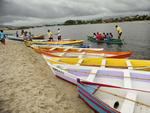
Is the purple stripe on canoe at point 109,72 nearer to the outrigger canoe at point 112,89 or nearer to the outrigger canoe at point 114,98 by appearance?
the outrigger canoe at point 112,89

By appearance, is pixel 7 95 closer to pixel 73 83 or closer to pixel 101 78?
pixel 73 83

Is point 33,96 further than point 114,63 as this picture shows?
No

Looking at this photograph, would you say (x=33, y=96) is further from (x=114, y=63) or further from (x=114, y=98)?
(x=114, y=63)

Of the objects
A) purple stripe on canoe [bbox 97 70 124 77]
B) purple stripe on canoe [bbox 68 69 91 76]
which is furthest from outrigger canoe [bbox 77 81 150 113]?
purple stripe on canoe [bbox 68 69 91 76]

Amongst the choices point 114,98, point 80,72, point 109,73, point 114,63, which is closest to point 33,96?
point 80,72

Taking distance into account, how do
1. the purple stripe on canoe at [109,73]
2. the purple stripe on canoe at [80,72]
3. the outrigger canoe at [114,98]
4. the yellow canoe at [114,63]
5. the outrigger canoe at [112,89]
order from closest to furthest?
the outrigger canoe at [114,98], the outrigger canoe at [112,89], the purple stripe on canoe at [109,73], the purple stripe on canoe at [80,72], the yellow canoe at [114,63]

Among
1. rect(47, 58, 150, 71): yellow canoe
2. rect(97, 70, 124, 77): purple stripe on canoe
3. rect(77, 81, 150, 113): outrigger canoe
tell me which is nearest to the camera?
rect(77, 81, 150, 113): outrigger canoe

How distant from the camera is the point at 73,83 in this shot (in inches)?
318

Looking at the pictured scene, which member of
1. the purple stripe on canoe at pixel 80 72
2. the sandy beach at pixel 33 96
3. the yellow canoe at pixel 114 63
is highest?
the yellow canoe at pixel 114 63

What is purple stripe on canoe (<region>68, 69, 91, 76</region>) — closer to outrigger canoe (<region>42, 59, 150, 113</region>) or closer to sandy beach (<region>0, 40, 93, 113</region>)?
outrigger canoe (<region>42, 59, 150, 113</region>)

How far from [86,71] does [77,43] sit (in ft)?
44.2

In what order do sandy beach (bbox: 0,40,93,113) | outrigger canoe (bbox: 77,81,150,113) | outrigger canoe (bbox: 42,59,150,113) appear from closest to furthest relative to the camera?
outrigger canoe (bbox: 77,81,150,113), outrigger canoe (bbox: 42,59,150,113), sandy beach (bbox: 0,40,93,113)

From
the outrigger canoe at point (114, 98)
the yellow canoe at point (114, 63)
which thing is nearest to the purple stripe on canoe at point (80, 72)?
the yellow canoe at point (114, 63)

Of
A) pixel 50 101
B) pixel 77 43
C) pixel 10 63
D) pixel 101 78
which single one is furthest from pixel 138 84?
pixel 77 43
